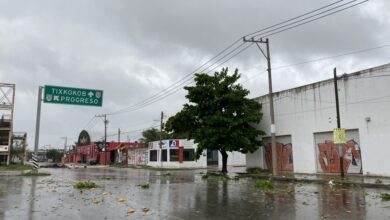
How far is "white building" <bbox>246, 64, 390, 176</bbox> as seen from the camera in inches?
1013

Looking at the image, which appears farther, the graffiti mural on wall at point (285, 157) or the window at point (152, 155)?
the window at point (152, 155)

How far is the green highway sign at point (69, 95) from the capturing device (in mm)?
31875

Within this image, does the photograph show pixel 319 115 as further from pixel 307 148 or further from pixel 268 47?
pixel 268 47

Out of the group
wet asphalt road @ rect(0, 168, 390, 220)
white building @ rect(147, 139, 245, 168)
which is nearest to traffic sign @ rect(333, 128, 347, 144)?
wet asphalt road @ rect(0, 168, 390, 220)

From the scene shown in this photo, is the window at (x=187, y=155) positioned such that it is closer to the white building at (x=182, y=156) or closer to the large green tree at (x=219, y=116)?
the white building at (x=182, y=156)

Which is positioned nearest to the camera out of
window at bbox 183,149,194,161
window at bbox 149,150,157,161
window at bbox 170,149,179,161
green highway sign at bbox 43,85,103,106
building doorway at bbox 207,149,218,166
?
green highway sign at bbox 43,85,103,106

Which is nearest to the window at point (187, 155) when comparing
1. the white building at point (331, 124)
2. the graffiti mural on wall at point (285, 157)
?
the white building at point (331, 124)

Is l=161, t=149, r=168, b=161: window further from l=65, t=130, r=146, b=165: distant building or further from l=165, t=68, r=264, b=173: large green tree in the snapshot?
l=165, t=68, r=264, b=173: large green tree

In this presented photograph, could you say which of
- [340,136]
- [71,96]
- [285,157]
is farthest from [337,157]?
[71,96]

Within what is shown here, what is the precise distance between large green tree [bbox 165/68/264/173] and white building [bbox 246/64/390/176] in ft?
7.44

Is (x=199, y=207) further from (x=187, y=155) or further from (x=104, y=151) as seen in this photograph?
(x=104, y=151)

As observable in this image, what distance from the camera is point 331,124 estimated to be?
29.1 metres

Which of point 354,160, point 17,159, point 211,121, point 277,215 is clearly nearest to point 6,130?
point 17,159

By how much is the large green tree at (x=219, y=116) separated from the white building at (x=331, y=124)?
2266mm
